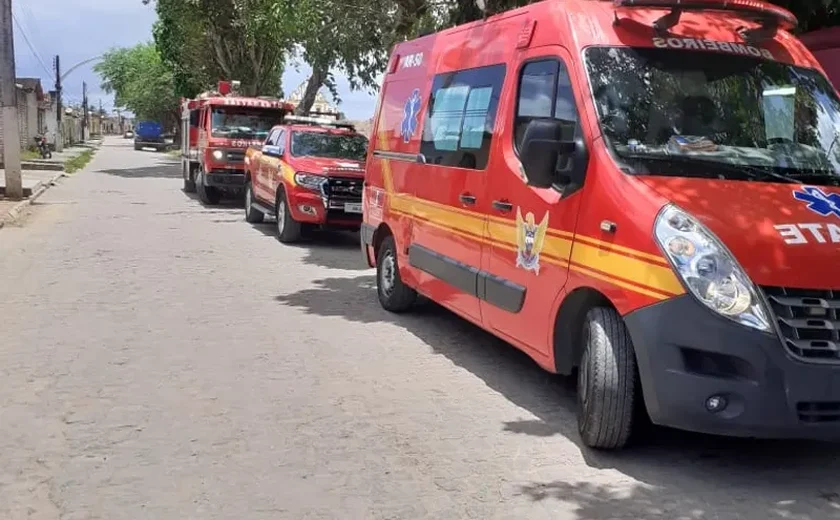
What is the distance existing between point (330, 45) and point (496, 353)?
38.9 feet

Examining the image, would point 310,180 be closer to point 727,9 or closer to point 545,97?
point 545,97

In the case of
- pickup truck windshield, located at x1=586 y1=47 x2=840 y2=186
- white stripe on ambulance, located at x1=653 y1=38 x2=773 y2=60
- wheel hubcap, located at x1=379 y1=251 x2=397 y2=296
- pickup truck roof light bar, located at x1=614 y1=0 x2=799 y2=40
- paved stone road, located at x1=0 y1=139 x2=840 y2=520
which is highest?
pickup truck roof light bar, located at x1=614 y1=0 x2=799 y2=40

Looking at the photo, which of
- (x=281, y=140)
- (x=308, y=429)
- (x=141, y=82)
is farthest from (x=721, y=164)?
(x=141, y=82)

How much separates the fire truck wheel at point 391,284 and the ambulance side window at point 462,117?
128 centimetres

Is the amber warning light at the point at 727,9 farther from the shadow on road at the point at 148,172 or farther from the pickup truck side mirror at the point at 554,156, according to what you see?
the shadow on road at the point at 148,172

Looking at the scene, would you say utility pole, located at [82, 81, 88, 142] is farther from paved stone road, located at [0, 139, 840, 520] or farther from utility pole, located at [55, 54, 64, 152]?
paved stone road, located at [0, 139, 840, 520]

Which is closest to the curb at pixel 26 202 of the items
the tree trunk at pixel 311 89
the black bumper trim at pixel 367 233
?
the tree trunk at pixel 311 89

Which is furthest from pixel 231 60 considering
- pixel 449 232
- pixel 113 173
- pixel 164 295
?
pixel 449 232

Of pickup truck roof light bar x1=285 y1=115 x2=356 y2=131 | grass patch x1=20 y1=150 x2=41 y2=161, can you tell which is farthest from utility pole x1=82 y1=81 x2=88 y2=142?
pickup truck roof light bar x1=285 y1=115 x2=356 y2=131

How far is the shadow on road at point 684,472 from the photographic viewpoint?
419cm

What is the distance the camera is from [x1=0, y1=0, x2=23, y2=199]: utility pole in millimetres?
18469

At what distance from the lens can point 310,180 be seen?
13.0 meters

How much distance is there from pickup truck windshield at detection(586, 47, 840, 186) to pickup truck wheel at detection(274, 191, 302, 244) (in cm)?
855

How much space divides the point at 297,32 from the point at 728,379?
1591cm
